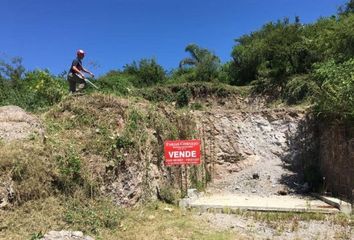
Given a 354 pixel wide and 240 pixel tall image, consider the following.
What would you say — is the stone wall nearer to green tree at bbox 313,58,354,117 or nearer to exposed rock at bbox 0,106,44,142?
green tree at bbox 313,58,354,117

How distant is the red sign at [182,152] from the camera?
979 centimetres

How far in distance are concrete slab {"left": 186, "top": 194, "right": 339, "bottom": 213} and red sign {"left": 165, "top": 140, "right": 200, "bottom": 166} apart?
1007mm

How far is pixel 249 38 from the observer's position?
91.5ft

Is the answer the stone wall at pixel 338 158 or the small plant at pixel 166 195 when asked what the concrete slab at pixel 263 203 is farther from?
the stone wall at pixel 338 158

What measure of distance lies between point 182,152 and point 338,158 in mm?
4500

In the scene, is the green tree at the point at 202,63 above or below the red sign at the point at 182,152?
above

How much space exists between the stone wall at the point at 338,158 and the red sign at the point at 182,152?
3903 mm

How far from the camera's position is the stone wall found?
10.1 m

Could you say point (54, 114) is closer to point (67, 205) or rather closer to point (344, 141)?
point (67, 205)

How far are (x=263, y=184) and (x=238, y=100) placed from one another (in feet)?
20.4

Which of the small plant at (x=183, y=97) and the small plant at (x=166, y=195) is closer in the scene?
the small plant at (x=166, y=195)

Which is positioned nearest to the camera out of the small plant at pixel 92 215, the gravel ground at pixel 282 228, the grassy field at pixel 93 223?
the grassy field at pixel 93 223

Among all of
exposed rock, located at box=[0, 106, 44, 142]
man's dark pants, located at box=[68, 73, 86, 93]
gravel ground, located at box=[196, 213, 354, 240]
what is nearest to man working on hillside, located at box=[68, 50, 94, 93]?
man's dark pants, located at box=[68, 73, 86, 93]

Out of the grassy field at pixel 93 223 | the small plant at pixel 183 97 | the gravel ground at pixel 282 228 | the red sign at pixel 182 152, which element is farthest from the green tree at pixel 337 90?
the small plant at pixel 183 97
